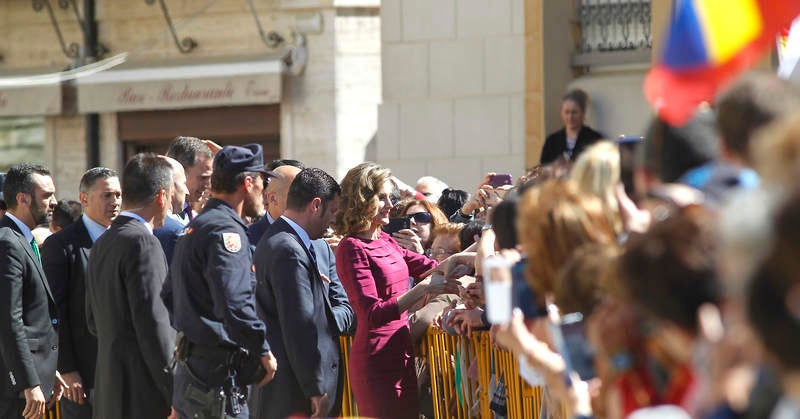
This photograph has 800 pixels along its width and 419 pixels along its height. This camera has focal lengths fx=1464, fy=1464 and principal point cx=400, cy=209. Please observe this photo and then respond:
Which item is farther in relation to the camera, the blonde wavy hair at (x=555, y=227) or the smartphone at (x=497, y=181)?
the smartphone at (x=497, y=181)

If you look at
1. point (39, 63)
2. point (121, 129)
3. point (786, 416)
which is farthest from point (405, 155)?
point (786, 416)

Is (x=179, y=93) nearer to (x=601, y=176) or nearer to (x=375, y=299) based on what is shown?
(x=375, y=299)

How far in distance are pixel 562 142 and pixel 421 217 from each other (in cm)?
144

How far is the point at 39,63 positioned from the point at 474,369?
11.9m

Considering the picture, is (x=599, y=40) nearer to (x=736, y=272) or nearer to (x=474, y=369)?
(x=474, y=369)

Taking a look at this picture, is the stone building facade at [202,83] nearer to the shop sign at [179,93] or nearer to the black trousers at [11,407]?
the shop sign at [179,93]

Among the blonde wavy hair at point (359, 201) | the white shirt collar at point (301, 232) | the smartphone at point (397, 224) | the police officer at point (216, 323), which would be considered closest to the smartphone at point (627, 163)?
the police officer at point (216, 323)

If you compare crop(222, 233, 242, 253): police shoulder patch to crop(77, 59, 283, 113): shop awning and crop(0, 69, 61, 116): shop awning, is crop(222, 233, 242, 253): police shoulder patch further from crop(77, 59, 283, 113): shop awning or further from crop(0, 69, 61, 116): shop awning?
crop(0, 69, 61, 116): shop awning

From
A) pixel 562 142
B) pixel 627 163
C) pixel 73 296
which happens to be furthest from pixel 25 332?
pixel 627 163

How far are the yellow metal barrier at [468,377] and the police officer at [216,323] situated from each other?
1.28 metres

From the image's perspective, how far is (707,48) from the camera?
3562 mm

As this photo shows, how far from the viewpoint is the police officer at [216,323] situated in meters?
6.58

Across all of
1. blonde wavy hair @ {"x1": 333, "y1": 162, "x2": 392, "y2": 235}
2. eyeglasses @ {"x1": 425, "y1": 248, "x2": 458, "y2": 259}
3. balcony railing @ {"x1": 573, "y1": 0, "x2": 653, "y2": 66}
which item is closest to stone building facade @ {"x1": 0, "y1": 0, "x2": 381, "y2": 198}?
balcony railing @ {"x1": 573, "y1": 0, "x2": 653, "y2": 66}

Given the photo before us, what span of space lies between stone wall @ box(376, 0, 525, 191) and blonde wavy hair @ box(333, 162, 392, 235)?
23.1 feet
